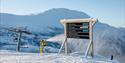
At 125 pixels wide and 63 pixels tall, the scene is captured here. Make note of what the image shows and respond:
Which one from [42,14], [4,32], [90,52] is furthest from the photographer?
[42,14]

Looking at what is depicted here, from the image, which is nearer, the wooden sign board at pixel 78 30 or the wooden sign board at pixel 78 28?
the wooden sign board at pixel 78 28

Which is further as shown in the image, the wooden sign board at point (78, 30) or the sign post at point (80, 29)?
the wooden sign board at point (78, 30)

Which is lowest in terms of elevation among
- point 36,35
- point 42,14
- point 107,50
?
point 107,50

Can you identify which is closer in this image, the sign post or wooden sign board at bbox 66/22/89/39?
the sign post

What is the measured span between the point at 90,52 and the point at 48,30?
68.5 feet

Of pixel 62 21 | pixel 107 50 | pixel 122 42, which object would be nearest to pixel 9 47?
pixel 107 50

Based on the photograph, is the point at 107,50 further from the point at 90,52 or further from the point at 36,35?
the point at 90,52

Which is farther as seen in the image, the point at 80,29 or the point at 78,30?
the point at 78,30

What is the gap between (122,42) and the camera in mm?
30625

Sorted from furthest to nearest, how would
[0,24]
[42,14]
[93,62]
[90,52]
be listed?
[42,14] < [0,24] < [90,52] < [93,62]

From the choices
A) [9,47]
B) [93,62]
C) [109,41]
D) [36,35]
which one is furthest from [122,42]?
[93,62]

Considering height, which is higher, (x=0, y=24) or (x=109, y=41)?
(x=0, y=24)

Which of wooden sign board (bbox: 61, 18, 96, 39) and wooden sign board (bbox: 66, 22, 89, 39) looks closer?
wooden sign board (bbox: 61, 18, 96, 39)

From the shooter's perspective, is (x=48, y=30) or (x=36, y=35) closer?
(x=36, y=35)
